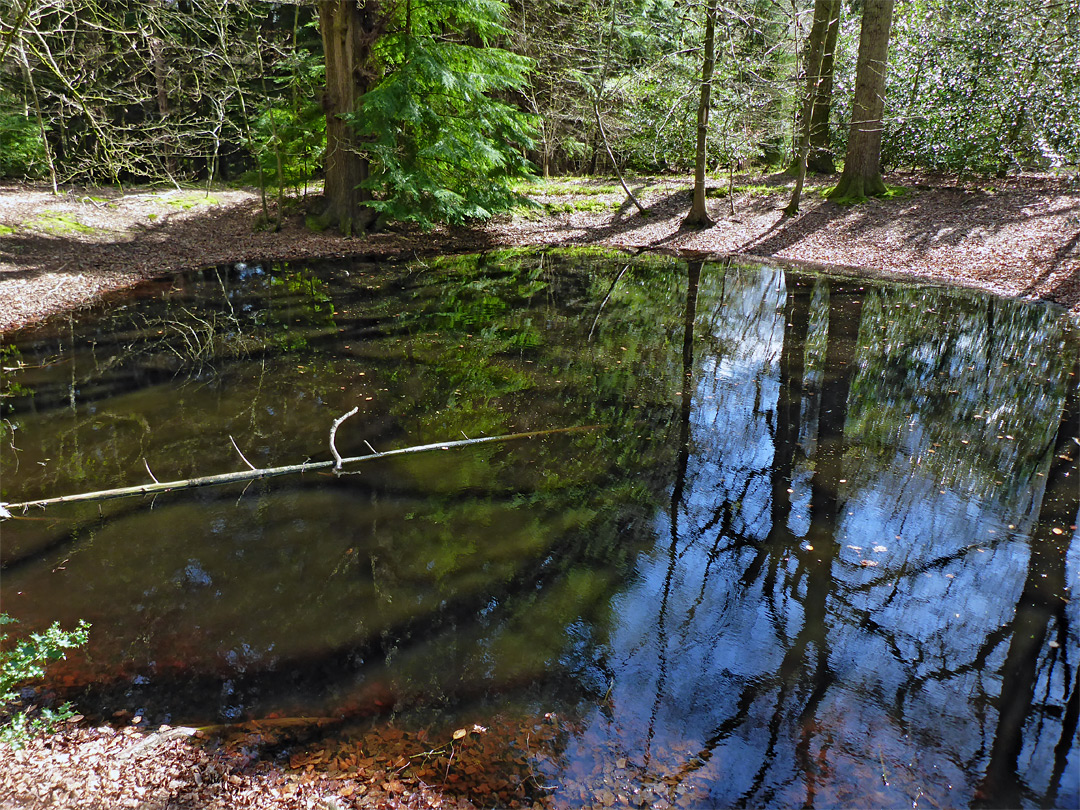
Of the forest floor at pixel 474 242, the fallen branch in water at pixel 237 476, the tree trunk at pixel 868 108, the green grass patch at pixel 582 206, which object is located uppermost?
the tree trunk at pixel 868 108

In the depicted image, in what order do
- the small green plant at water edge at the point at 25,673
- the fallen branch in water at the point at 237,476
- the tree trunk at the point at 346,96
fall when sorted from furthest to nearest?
1. the tree trunk at the point at 346,96
2. the fallen branch in water at the point at 237,476
3. the small green plant at water edge at the point at 25,673

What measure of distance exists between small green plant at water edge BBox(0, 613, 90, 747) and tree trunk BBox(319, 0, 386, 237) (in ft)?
46.6

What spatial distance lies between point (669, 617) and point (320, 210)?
1727 cm

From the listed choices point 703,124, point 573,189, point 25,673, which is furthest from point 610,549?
point 573,189

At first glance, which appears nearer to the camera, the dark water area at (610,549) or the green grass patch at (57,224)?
the dark water area at (610,549)

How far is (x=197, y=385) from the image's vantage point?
8.70 m

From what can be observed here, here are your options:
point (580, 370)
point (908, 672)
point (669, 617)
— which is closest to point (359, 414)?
point (580, 370)

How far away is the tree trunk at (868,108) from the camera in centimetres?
1723

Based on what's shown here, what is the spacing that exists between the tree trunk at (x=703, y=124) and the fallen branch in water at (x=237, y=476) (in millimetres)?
12075

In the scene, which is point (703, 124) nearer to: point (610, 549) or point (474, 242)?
point (474, 242)

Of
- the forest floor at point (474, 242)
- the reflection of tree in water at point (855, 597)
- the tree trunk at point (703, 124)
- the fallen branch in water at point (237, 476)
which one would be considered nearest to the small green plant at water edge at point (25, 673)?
the forest floor at point (474, 242)

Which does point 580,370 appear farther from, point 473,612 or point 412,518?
point 473,612

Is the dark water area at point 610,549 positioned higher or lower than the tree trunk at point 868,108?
lower

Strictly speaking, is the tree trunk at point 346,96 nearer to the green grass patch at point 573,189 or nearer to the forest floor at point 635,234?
the forest floor at point 635,234
